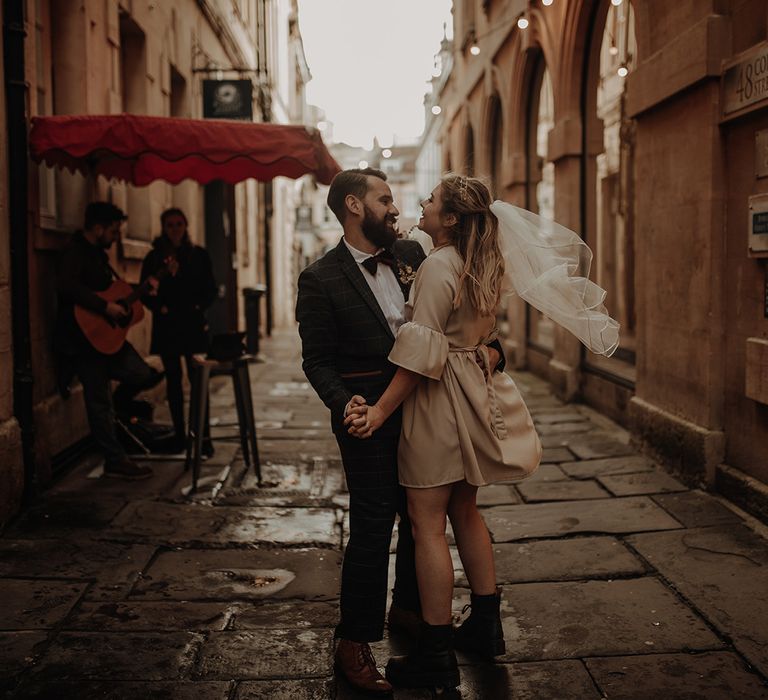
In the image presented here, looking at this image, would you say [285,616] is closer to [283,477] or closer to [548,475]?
[283,477]

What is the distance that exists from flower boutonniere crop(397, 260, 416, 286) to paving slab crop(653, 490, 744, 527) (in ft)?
9.24

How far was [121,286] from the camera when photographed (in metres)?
7.13

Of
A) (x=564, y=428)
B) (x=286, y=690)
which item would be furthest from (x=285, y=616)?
(x=564, y=428)

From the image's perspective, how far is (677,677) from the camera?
3.60 meters

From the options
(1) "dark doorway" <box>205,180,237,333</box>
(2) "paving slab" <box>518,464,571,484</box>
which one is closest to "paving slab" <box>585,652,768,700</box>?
(2) "paving slab" <box>518,464,571,484</box>

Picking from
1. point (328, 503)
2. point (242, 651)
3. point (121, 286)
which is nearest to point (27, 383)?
point (121, 286)

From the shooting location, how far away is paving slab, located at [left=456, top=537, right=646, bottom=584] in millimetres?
4859

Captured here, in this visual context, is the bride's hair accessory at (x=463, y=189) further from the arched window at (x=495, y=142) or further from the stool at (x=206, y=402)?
the arched window at (x=495, y=142)

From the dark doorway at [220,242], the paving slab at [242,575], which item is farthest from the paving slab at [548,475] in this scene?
the dark doorway at [220,242]

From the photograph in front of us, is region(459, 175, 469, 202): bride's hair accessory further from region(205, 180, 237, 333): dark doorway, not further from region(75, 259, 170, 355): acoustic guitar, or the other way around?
region(205, 180, 237, 333): dark doorway

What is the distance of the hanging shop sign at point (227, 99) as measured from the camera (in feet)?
43.3

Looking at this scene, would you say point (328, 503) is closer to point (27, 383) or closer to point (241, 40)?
point (27, 383)

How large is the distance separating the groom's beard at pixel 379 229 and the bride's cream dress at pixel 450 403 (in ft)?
0.64

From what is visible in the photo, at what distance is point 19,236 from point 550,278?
3.95 metres
